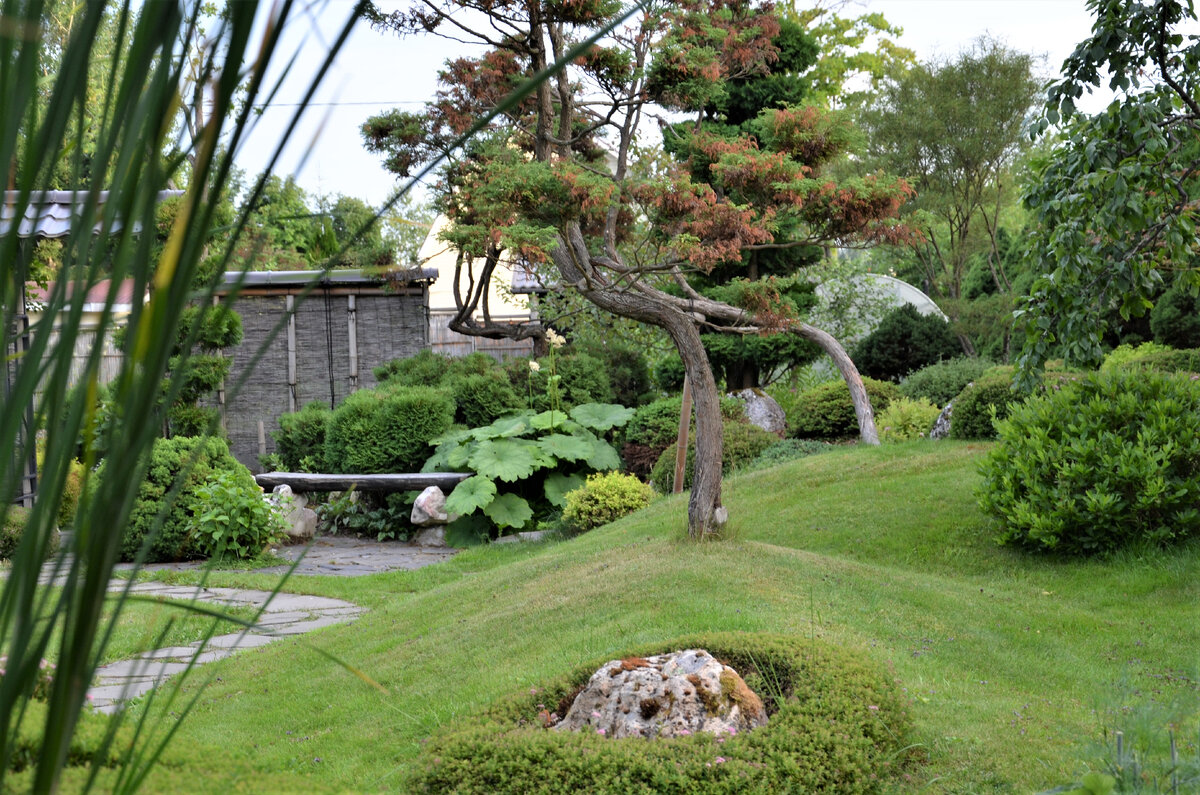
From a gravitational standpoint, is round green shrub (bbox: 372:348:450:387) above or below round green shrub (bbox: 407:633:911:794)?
above

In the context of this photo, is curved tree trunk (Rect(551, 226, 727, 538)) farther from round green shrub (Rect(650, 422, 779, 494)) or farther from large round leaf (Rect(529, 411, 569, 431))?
large round leaf (Rect(529, 411, 569, 431))

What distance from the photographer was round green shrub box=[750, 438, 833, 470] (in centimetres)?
1038

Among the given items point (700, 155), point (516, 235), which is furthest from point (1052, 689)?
point (700, 155)

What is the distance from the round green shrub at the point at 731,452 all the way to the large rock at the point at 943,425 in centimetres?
177

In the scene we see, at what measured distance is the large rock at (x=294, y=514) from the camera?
32.4 feet

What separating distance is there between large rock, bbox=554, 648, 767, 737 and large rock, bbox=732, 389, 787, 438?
30.2 feet

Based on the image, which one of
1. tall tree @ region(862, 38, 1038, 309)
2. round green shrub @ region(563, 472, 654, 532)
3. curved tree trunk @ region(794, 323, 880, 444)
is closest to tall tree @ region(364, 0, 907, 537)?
round green shrub @ region(563, 472, 654, 532)

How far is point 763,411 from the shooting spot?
12398mm

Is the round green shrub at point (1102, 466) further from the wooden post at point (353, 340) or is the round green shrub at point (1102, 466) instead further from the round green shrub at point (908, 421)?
the wooden post at point (353, 340)

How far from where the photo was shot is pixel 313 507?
11.4 metres

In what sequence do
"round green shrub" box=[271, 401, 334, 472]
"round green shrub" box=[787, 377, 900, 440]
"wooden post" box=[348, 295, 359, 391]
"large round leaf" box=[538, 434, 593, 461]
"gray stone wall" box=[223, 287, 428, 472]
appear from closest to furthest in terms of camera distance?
"large round leaf" box=[538, 434, 593, 461] < "round green shrub" box=[787, 377, 900, 440] < "round green shrub" box=[271, 401, 334, 472] < "gray stone wall" box=[223, 287, 428, 472] < "wooden post" box=[348, 295, 359, 391]

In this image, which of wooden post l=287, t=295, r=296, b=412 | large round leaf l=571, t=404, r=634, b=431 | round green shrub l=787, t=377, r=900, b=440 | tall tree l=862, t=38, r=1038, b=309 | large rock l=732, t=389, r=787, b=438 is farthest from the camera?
tall tree l=862, t=38, r=1038, b=309

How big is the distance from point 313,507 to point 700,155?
6.52m

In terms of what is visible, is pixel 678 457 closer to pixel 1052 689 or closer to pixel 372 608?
pixel 372 608
